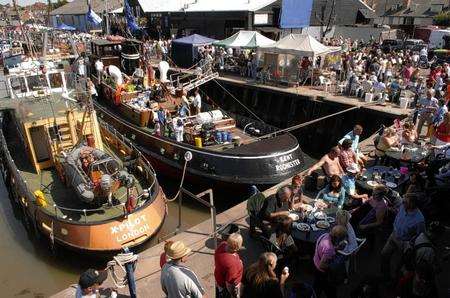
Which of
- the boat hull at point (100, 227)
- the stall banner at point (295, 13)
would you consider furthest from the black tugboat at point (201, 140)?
the stall banner at point (295, 13)

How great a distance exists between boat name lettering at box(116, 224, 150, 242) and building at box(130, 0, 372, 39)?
2228cm

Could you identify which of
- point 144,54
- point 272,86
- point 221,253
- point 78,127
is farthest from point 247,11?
point 221,253

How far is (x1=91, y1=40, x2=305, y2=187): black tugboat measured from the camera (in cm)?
1116

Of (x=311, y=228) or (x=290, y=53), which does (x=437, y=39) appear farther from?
(x=311, y=228)

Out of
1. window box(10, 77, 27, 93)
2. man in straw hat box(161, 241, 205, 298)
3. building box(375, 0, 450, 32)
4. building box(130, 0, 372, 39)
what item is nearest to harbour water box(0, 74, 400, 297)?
window box(10, 77, 27, 93)

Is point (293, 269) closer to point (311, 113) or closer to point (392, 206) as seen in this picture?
point (392, 206)

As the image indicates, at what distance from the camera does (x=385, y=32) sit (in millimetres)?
33750

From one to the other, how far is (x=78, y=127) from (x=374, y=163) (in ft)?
28.0

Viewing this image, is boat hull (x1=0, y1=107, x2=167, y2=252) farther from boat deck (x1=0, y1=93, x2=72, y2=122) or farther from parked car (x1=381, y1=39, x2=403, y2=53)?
parked car (x1=381, y1=39, x2=403, y2=53)

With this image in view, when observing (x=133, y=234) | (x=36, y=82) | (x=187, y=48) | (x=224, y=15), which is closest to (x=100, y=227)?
(x=133, y=234)

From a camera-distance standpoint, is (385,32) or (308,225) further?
(385,32)

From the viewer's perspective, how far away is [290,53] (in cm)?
1816

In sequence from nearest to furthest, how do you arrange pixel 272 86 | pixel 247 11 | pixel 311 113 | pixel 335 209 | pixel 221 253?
pixel 221 253
pixel 335 209
pixel 311 113
pixel 272 86
pixel 247 11

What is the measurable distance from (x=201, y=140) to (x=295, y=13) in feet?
64.9
